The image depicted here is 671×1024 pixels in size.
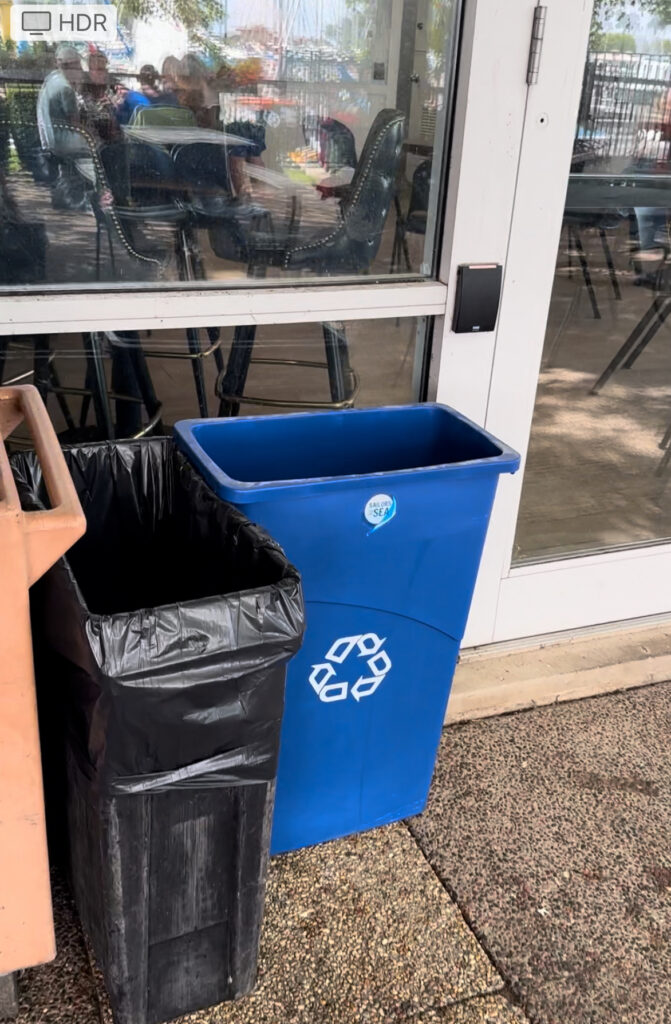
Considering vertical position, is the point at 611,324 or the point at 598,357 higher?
the point at 611,324

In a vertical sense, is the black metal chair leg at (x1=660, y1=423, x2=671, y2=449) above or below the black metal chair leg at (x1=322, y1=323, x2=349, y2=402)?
below

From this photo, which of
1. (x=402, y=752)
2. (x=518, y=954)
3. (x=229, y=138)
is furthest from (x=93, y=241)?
(x=518, y=954)

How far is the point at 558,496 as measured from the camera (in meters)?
2.85

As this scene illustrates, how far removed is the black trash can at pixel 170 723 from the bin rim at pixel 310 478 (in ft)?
0.13

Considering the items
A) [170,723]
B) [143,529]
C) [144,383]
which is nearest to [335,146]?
[144,383]

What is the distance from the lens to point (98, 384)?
2158 mm

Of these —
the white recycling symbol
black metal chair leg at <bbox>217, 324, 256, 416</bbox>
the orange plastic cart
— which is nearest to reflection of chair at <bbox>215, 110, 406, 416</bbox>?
black metal chair leg at <bbox>217, 324, 256, 416</bbox>

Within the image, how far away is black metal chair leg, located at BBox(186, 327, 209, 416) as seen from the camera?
215cm

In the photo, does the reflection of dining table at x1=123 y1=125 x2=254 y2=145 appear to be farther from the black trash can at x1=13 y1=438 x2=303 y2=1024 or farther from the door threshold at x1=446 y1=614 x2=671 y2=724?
the door threshold at x1=446 y1=614 x2=671 y2=724

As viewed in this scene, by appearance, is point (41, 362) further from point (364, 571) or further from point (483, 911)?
point (483, 911)

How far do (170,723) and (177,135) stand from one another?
1300 mm

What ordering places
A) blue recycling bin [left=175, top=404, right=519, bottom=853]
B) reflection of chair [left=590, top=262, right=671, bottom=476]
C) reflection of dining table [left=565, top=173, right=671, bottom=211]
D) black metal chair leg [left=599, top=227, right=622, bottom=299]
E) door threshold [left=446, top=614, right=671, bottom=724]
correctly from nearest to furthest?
blue recycling bin [left=175, top=404, right=519, bottom=853]
reflection of dining table [left=565, top=173, right=671, bottom=211]
black metal chair leg [left=599, top=227, right=622, bottom=299]
door threshold [left=446, top=614, right=671, bottom=724]
reflection of chair [left=590, top=262, right=671, bottom=476]

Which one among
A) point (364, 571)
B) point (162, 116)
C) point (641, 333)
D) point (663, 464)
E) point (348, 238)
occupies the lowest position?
point (663, 464)

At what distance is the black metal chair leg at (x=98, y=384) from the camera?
2092mm
